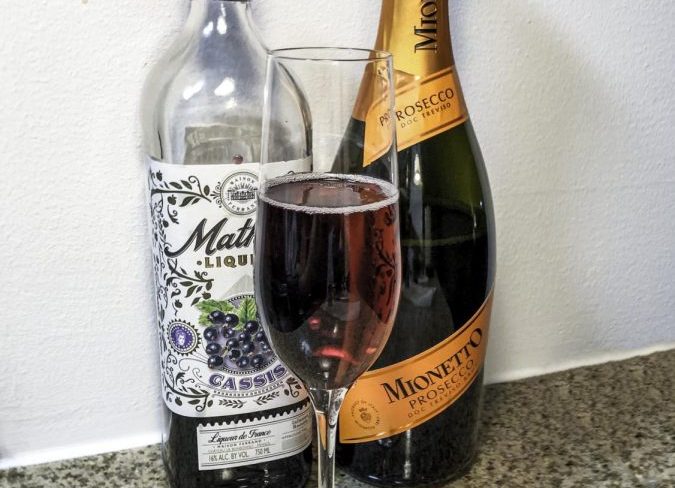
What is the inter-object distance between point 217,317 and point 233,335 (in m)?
0.02

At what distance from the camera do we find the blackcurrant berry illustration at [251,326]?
586 millimetres

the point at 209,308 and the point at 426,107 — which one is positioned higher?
the point at 426,107

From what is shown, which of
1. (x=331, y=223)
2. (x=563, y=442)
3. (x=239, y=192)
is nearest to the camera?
(x=331, y=223)

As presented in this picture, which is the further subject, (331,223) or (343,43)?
(343,43)

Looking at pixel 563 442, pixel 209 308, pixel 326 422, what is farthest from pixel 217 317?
pixel 563 442

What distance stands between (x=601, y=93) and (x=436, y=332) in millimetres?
313

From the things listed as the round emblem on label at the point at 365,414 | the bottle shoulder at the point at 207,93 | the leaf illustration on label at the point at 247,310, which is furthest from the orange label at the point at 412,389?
the bottle shoulder at the point at 207,93

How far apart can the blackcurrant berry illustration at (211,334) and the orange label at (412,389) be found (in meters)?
0.12

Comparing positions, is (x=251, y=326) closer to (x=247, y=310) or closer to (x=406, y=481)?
(x=247, y=310)

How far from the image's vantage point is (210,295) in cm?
57

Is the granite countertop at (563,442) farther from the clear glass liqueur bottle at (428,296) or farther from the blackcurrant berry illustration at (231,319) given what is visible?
the blackcurrant berry illustration at (231,319)

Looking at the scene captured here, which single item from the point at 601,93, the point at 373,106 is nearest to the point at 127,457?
the point at 373,106

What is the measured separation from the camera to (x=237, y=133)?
1.87 ft

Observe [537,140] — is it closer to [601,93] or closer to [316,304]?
[601,93]
